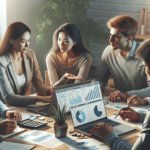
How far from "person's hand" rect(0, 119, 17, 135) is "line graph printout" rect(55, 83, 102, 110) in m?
0.32

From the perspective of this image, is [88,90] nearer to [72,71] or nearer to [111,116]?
[111,116]

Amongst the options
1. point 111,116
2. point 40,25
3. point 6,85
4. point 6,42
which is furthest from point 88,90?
point 40,25

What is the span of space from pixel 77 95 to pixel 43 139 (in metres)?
0.38

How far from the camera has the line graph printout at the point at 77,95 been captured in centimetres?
171

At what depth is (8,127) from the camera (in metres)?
1.60

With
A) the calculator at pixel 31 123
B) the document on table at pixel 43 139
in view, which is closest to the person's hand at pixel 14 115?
the calculator at pixel 31 123

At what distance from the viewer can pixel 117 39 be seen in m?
2.49

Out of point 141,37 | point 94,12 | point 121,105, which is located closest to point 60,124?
point 121,105

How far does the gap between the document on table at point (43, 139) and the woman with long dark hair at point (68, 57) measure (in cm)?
97

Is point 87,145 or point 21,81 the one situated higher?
point 21,81

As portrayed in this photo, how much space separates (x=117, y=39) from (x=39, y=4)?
2746 mm

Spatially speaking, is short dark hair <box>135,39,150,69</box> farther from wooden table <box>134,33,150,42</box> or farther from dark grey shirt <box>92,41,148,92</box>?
wooden table <box>134,33,150,42</box>

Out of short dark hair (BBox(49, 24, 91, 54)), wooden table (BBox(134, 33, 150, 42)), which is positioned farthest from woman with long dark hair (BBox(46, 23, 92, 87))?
wooden table (BBox(134, 33, 150, 42))

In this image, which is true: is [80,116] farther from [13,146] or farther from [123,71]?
[123,71]
